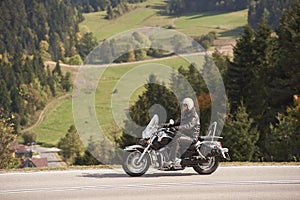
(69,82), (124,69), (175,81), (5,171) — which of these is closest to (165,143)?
(5,171)

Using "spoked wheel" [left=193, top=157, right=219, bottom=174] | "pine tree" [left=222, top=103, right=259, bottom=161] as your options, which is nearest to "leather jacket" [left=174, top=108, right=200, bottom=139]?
"spoked wheel" [left=193, top=157, right=219, bottom=174]

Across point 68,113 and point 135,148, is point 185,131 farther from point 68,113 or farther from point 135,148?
point 68,113

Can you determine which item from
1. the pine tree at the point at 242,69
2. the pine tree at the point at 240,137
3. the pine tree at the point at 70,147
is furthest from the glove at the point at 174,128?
the pine tree at the point at 70,147

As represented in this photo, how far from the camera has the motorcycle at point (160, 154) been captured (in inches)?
545

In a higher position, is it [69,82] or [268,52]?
[268,52]

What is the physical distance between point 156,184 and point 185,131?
1.84m

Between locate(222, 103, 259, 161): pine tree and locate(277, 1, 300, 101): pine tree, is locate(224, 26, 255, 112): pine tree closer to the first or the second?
locate(277, 1, 300, 101): pine tree

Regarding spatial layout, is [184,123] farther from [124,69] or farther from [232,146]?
[124,69]

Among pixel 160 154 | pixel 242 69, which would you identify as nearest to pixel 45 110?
pixel 242 69

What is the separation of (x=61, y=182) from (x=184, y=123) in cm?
322

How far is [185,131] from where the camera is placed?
1400 cm

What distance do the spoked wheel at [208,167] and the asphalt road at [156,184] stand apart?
161mm

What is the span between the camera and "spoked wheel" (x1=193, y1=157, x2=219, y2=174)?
14.1 m

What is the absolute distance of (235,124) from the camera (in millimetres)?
41500
